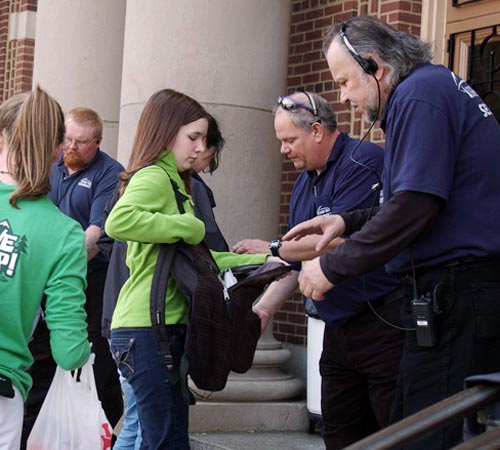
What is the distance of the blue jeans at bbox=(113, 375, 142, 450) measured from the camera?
466 centimetres

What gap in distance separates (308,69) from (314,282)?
167 inches

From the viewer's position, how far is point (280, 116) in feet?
15.6

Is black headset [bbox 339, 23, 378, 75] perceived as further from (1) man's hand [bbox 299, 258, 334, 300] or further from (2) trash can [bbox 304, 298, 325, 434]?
(2) trash can [bbox 304, 298, 325, 434]

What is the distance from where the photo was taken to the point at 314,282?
3510 mm

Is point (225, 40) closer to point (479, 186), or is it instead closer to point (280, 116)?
point (280, 116)

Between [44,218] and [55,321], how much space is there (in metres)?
0.37

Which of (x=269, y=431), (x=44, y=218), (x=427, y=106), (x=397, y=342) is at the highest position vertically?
(x=427, y=106)

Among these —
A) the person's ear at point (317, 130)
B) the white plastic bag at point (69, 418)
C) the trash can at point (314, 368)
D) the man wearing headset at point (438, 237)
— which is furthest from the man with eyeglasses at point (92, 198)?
the man wearing headset at point (438, 237)

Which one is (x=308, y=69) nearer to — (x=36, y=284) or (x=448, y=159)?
(x=36, y=284)

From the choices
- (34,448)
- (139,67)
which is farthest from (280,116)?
(139,67)

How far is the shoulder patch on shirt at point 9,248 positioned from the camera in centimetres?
361

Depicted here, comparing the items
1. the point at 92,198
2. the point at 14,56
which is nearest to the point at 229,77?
the point at 92,198

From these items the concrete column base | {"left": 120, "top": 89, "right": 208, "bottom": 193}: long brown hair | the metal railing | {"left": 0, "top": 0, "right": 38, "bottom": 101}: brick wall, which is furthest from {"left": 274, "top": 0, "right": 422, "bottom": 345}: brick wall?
the metal railing

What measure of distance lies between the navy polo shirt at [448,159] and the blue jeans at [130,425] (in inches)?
68.3
